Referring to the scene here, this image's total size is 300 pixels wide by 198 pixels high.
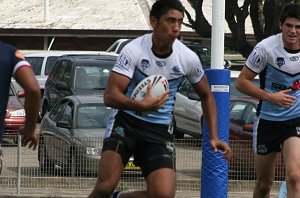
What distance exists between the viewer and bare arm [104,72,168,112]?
8633mm

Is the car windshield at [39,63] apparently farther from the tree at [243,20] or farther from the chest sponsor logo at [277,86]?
the chest sponsor logo at [277,86]

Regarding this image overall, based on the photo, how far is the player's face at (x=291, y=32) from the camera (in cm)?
1018

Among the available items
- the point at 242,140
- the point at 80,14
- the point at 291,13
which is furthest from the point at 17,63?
the point at 80,14

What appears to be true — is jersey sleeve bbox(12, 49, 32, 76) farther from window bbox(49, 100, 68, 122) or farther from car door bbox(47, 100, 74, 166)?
window bbox(49, 100, 68, 122)

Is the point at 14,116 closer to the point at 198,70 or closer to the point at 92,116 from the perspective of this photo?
the point at 92,116

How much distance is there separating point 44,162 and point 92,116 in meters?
2.52

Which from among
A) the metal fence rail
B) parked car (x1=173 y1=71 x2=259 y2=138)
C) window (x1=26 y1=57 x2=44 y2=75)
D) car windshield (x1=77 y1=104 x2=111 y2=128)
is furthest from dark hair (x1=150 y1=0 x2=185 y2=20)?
window (x1=26 y1=57 x2=44 y2=75)

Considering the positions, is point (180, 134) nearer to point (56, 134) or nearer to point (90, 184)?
point (56, 134)

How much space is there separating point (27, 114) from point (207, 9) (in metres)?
36.7

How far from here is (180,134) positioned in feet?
72.7

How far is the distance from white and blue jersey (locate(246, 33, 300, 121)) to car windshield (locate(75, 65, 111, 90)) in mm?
13035

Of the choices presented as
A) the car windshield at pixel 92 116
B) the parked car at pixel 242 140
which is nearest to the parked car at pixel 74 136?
the car windshield at pixel 92 116

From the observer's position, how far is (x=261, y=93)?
10.0 m

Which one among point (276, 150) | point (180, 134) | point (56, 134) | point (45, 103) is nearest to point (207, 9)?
point (45, 103)
